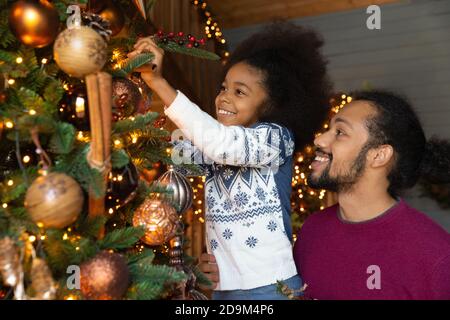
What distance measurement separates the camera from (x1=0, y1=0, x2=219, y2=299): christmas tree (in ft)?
2.19

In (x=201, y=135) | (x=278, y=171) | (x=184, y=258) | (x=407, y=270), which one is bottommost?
(x=407, y=270)

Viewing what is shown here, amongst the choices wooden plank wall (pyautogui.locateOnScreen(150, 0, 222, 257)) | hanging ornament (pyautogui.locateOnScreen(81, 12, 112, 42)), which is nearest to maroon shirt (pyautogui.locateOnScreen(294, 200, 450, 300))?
hanging ornament (pyautogui.locateOnScreen(81, 12, 112, 42))

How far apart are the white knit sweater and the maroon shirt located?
113 millimetres

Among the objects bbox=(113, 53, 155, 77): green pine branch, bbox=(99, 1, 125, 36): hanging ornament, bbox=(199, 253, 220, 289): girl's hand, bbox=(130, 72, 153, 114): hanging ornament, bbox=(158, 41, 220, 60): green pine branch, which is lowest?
bbox=(199, 253, 220, 289): girl's hand

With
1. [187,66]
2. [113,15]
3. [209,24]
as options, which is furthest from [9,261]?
[209,24]

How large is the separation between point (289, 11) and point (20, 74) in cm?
293

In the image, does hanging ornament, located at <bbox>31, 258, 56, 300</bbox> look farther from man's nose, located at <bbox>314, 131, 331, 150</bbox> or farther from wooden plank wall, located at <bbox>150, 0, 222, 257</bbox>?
wooden plank wall, located at <bbox>150, 0, 222, 257</bbox>

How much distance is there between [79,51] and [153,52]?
28cm

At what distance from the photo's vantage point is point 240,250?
A: 1215 mm

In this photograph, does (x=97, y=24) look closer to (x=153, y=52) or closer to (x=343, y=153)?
(x=153, y=52)

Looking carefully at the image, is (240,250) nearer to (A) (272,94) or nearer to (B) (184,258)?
(B) (184,258)

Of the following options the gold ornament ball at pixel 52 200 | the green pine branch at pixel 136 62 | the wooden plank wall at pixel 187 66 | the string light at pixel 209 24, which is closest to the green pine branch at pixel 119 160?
the gold ornament ball at pixel 52 200

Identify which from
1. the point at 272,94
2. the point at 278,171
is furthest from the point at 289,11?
→ the point at 278,171

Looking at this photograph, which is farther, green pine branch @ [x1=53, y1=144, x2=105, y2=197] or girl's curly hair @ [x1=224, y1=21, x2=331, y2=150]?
girl's curly hair @ [x1=224, y1=21, x2=331, y2=150]
